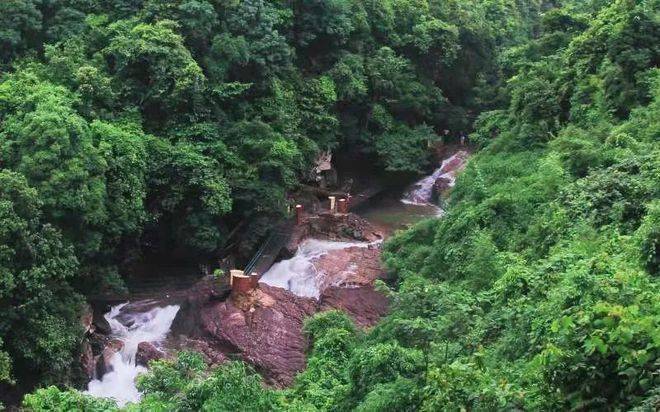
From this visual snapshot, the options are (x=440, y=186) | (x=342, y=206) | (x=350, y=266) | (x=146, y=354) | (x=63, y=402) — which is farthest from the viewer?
(x=440, y=186)

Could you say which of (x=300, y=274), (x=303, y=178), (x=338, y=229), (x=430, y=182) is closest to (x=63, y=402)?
(x=300, y=274)

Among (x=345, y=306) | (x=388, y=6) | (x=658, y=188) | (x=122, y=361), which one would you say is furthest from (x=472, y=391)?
(x=388, y=6)

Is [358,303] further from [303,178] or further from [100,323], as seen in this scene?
[303,178]

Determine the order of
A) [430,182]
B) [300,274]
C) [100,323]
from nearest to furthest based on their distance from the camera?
[100,323] < [300,274] < [430,182]

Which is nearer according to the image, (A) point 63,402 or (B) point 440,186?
(A) point 63,402

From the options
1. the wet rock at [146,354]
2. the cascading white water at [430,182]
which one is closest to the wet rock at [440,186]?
the cascading white water at [430,182]

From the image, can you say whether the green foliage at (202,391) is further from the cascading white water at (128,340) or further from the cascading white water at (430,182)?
the cascading white water at (430,182)

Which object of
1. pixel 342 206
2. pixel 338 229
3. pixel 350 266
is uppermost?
pixel 342 206

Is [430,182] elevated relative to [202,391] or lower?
lower
